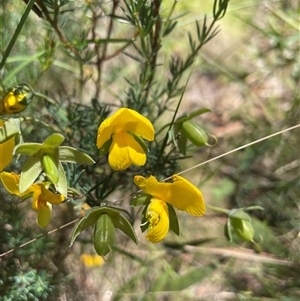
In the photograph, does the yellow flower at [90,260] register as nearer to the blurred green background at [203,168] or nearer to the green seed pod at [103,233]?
A: the blurred green background at [203,168]

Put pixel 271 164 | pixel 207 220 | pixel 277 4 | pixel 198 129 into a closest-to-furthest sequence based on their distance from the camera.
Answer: pixel 198 129, pixel 207 220, pixel 271 164, pixel 277 4

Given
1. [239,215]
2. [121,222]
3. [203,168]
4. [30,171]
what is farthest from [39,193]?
[203,168]

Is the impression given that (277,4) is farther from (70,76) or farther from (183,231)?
(183,231)

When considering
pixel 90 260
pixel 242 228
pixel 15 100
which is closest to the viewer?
pixel 15 100

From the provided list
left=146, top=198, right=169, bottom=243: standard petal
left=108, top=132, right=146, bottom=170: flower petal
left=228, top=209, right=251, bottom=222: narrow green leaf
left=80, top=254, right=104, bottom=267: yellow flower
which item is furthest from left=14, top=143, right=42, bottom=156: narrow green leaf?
left=80, top=254, right=104, bottom=267: yellow flower

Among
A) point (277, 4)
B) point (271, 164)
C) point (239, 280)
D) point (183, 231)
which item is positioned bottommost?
point (239, 280)

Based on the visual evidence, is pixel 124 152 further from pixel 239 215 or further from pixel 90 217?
pixel 239 215

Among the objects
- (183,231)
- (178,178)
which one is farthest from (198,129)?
(183,231)

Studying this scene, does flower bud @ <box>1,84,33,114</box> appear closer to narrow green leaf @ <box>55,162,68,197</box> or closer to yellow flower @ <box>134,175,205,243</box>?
narrow green leaf @ <box>55,162,68,197</box>
